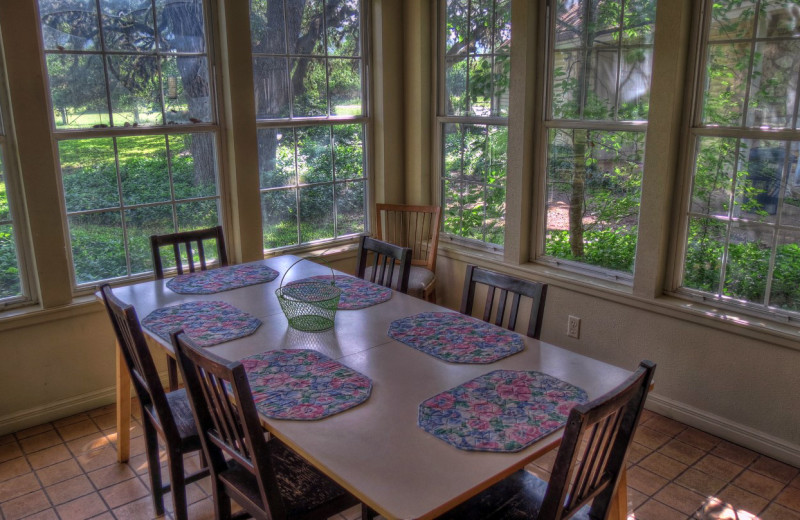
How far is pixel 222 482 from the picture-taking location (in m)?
1.95

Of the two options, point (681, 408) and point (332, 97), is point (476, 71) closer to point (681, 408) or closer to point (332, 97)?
point (332, 97)

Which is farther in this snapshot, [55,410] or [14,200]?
[55,410]

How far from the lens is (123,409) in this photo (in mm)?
2768

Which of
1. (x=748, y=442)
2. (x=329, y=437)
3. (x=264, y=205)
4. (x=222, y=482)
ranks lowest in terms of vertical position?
(x=748, y=442)

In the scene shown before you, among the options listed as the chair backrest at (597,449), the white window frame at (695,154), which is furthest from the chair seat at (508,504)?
the white window frame at (695,154)

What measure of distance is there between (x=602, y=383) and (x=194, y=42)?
2.72 m

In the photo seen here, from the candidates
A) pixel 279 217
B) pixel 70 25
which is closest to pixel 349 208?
pixel 279 217

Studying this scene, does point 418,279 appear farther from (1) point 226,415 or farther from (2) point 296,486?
(1) point 226,415

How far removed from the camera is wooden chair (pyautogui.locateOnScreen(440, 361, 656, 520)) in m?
1.39

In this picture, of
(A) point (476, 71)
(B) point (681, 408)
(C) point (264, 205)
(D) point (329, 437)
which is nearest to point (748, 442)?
(B) point (681, 408)

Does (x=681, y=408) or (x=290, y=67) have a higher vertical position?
(x=290, y=67)

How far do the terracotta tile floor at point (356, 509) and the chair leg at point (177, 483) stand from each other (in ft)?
0.73

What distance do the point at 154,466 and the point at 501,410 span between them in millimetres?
1446

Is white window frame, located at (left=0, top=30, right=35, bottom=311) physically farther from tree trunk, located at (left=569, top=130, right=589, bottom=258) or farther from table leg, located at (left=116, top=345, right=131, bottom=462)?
tree trunk, located at (left=569, top=130, right=589, bottom=258)
